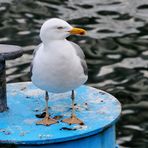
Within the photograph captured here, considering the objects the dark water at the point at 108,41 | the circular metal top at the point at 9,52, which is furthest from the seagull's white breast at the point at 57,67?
the dark water at the point at 108,41

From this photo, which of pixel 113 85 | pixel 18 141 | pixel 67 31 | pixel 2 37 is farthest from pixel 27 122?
pixel 2 37

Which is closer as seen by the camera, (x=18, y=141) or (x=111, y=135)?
(x=18, y=141)

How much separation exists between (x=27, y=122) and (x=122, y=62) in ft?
11.7

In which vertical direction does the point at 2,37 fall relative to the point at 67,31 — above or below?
below

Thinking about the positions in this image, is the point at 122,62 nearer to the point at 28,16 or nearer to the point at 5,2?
the point at 28,16

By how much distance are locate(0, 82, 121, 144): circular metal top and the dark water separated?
5.13ft

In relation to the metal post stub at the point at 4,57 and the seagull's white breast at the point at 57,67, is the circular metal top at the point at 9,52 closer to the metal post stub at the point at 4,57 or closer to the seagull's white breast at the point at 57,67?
the metal post stub at the point at 4,57

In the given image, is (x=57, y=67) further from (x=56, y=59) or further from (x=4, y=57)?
(x=4, y=57)

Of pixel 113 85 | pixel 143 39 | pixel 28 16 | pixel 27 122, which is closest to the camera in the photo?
pixel 27 122

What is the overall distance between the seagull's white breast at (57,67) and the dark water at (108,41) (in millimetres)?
2032

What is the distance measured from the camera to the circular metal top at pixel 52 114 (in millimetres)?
2896

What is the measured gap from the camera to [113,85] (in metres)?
5.98

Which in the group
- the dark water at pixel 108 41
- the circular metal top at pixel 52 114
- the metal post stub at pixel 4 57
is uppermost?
the metal post stub at pixel 4 57

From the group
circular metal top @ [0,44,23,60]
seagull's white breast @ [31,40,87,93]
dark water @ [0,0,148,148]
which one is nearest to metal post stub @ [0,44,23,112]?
circular metal top @ [0,44,23,60]
